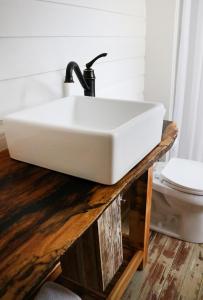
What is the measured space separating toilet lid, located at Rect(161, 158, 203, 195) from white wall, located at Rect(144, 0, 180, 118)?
1.45ft

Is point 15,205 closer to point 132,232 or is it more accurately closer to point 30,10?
point 30,10

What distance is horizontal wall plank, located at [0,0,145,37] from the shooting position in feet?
2.87

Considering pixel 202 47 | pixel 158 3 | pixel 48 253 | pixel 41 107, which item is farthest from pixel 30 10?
pixel 202 47

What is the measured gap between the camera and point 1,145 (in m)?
0.93

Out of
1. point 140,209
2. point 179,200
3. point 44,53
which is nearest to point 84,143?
point 44,53

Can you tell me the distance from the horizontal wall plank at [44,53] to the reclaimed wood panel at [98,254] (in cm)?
60

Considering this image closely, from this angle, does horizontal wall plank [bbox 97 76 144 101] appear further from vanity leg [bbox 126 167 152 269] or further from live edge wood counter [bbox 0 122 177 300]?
live edge wood counter [bbox 0 122 177 300]

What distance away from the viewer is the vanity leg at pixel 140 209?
116 cm

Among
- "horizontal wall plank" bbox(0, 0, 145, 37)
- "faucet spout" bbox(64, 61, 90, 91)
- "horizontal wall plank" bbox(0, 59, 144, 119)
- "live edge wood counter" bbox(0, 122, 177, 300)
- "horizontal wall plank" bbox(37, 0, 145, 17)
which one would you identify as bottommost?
"live edge wood counter" bbox(0, 122, 177, 300)

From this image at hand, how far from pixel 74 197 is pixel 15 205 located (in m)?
0.14

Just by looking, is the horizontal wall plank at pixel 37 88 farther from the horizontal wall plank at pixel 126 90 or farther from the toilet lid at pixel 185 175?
the toilet lid at pixel 185 175

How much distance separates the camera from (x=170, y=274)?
143 cm

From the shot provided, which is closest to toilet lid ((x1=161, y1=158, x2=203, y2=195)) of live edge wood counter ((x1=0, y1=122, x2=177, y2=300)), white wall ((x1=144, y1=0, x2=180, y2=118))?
white wall ((x1=144, y1=0, x2=180, y2=118))

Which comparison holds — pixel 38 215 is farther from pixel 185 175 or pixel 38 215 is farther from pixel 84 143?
pixel 185 175
